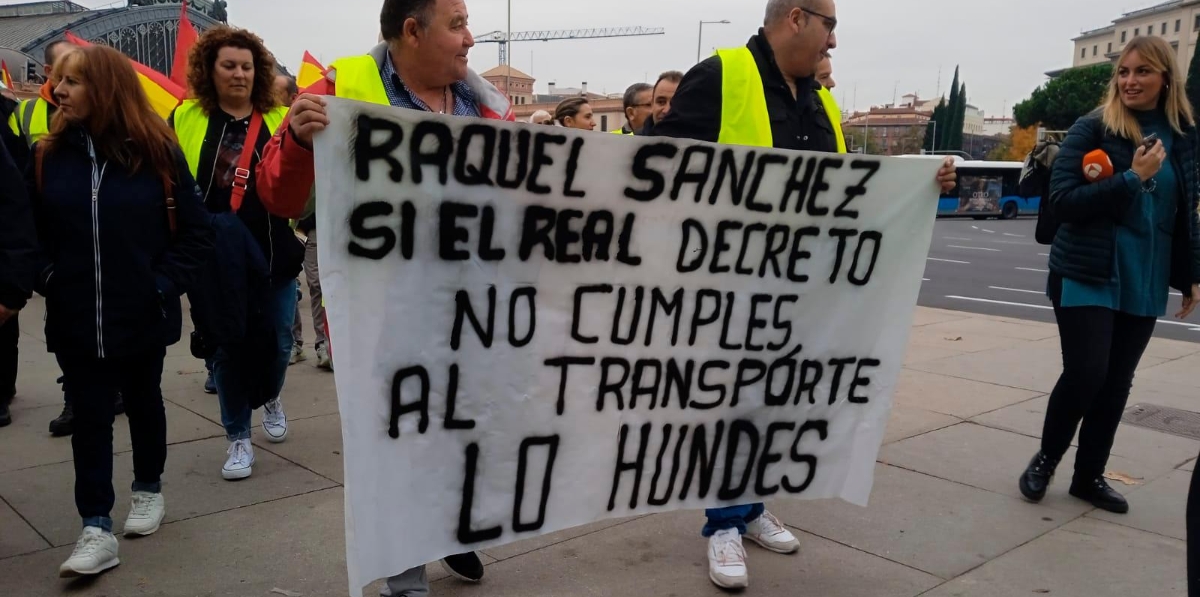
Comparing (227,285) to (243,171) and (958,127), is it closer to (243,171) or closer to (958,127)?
(243,171)

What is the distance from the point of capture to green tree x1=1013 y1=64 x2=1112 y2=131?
78.7m

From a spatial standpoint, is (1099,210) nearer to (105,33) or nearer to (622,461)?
(622,461)

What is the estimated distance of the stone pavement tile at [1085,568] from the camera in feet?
10.4

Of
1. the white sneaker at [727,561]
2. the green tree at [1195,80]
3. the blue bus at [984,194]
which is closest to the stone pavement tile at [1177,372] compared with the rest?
the white sneaker at [727,561]

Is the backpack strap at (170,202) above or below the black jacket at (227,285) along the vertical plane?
above

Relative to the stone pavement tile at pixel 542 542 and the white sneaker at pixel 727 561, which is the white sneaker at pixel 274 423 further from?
the white sneaker at pixel 727 561

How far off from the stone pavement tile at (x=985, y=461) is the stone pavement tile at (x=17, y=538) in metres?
3.56

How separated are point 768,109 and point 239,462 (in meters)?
2.68

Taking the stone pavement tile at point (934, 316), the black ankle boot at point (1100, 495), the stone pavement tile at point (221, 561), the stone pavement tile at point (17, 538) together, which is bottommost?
the stone pavement tile at point (934, 316)

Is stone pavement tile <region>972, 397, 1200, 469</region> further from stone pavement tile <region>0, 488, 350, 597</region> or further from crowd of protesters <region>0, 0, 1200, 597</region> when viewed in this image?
stone pavement tile <region>0, 488, 350, 597</region>

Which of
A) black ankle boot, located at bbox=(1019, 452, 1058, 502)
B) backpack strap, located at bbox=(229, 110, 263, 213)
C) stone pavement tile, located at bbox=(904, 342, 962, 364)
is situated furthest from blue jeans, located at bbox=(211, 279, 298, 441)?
stone pavement tile, located at bbox=(904, 342, 962, 364)

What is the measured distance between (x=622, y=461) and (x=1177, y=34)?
11553 centimetres

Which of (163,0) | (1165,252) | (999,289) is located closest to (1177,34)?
(163,0)

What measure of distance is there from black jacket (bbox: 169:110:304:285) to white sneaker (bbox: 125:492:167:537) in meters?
1.22
